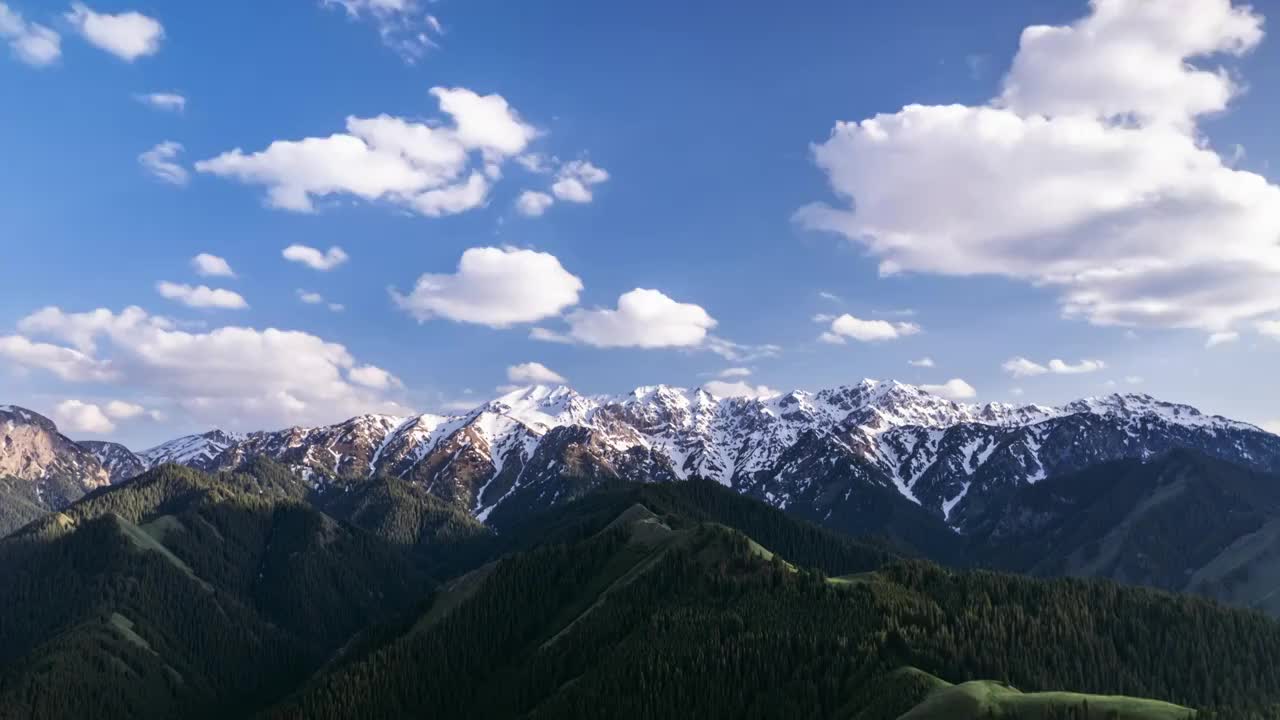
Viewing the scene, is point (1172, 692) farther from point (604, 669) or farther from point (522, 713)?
point (522, 713)

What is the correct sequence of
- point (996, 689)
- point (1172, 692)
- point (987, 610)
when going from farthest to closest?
point (987, 610), point (1172, 692), point (996, 689)

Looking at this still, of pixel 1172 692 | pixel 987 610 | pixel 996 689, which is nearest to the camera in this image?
pixel 996 689

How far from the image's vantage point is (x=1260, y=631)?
562 feet

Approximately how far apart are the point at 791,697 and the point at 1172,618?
301 ft

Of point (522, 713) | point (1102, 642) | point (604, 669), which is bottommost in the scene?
point (522, 713)

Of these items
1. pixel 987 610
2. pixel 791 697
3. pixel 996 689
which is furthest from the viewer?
pixel 987 610

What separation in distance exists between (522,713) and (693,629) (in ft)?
134

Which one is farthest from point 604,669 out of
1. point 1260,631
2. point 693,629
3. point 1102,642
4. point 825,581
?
point 1260,631

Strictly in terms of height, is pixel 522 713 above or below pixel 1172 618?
below

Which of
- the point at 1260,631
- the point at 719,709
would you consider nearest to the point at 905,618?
the point at 719,709

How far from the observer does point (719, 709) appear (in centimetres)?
14700

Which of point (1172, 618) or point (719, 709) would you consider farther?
point (1172, 618)

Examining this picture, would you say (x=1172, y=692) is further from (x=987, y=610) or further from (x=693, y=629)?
(x=693, y=629)

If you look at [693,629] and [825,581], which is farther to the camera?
[825,581]
